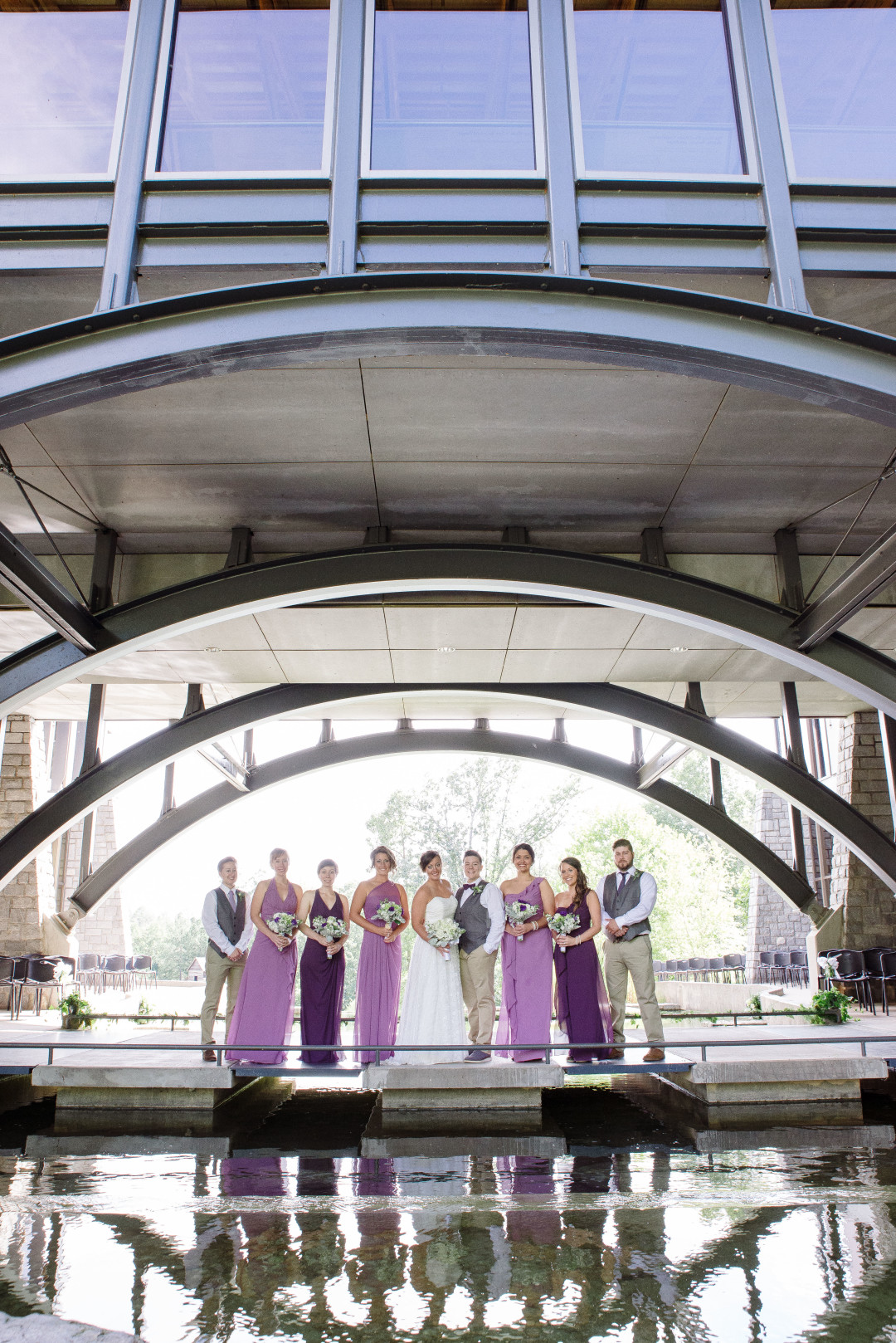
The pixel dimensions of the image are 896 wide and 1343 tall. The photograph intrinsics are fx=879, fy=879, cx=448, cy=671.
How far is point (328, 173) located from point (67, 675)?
5.19 meters

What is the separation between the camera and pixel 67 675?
8.50 m

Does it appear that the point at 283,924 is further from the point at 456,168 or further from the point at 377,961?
the point at 456,168

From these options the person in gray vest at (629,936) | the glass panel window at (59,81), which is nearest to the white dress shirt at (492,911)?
the person in gray vest at (629,936)

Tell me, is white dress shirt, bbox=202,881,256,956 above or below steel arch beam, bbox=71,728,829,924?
below

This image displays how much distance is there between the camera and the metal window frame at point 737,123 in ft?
18.8

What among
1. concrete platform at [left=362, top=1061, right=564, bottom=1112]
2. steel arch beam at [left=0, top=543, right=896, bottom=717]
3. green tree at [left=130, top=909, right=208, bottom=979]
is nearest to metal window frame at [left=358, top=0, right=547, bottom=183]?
steel arch beam at [left=0, top=543, right=896, bottom=717]

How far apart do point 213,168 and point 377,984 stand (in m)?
6.46

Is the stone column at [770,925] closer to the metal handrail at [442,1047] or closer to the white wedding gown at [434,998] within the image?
the metal handrail at [442,1047]

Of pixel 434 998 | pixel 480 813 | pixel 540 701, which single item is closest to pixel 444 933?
pixel 434 998

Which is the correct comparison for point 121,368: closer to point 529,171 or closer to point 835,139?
point 529,171

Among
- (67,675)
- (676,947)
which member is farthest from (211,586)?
(676,947)

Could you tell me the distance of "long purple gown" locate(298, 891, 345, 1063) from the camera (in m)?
7.69

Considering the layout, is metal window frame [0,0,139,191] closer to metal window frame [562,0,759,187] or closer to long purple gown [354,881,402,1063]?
metal window frame [562,0,759,187]

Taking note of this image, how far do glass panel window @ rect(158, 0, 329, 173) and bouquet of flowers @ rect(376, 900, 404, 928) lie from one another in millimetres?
5679
